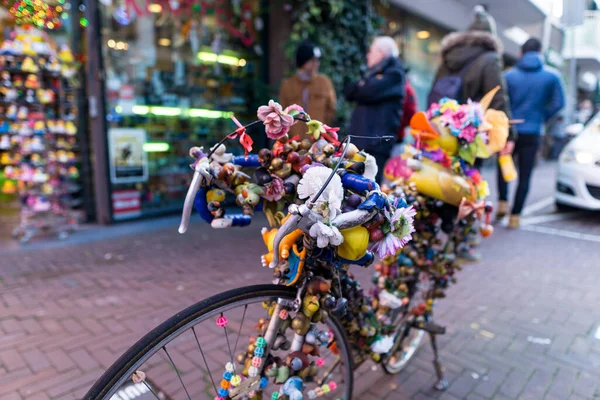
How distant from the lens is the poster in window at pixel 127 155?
586cm

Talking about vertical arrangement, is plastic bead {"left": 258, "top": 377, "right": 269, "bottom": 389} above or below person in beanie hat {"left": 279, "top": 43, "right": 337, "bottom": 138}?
below

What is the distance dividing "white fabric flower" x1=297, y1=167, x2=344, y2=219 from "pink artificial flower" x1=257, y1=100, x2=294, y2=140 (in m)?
0.18

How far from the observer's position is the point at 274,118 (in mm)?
1455

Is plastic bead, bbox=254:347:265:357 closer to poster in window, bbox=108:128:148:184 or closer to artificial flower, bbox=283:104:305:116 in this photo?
artificial flower, bbox=283:104:305:116

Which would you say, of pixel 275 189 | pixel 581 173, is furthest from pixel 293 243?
pixel 581 173

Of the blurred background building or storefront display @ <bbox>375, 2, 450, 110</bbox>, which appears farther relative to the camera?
storefront display @ <bbox>375, 2, 450, 110</bbox>

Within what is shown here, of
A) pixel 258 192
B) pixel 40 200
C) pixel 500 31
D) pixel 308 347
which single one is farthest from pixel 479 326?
pixel 500 31

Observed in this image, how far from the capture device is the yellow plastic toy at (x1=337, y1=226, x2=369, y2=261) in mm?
1513

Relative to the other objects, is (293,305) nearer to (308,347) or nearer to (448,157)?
(308,347)

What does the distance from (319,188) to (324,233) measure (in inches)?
6.0

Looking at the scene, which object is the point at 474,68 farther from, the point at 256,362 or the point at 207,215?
the point at 256,362

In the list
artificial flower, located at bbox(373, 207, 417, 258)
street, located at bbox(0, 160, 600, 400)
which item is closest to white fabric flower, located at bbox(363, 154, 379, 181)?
artificial flower, located at bbox(373, 207, 417, 258)

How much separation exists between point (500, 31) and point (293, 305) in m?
14.6

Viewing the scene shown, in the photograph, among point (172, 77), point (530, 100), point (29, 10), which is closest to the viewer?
point (29, 10)
